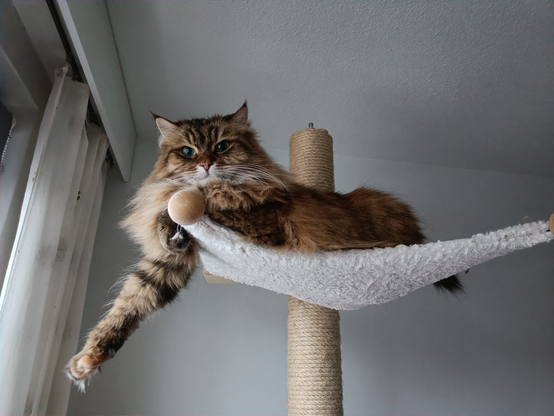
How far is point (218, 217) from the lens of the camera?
2.87 ft

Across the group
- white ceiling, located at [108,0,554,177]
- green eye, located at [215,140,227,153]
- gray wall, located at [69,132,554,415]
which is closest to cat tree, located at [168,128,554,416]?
green eye, located at [215,140,227,153]

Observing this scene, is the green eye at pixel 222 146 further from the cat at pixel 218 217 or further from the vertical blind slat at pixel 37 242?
the vertical blind slat at pixel 37 242

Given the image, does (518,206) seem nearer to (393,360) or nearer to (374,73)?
(393,360)

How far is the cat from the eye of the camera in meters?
0.88

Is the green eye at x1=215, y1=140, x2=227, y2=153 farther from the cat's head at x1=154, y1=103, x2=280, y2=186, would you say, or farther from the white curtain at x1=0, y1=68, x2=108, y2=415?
the white curtain at x1=0, y1=68, x2=108, y2=415

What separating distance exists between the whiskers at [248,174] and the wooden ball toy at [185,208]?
0.77 feet

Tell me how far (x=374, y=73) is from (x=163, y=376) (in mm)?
1655

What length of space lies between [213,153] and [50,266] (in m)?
0.65

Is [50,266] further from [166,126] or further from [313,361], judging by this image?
[313,361]

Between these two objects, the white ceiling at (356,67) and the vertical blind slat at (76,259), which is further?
the white ceiling at (356,67)

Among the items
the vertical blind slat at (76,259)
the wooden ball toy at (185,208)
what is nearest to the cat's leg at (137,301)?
the wooden ball toy at (185,208)

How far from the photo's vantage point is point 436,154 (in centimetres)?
238

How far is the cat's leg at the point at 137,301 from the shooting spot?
0.84m

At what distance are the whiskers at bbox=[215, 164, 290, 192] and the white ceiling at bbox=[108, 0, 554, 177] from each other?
0.76m
